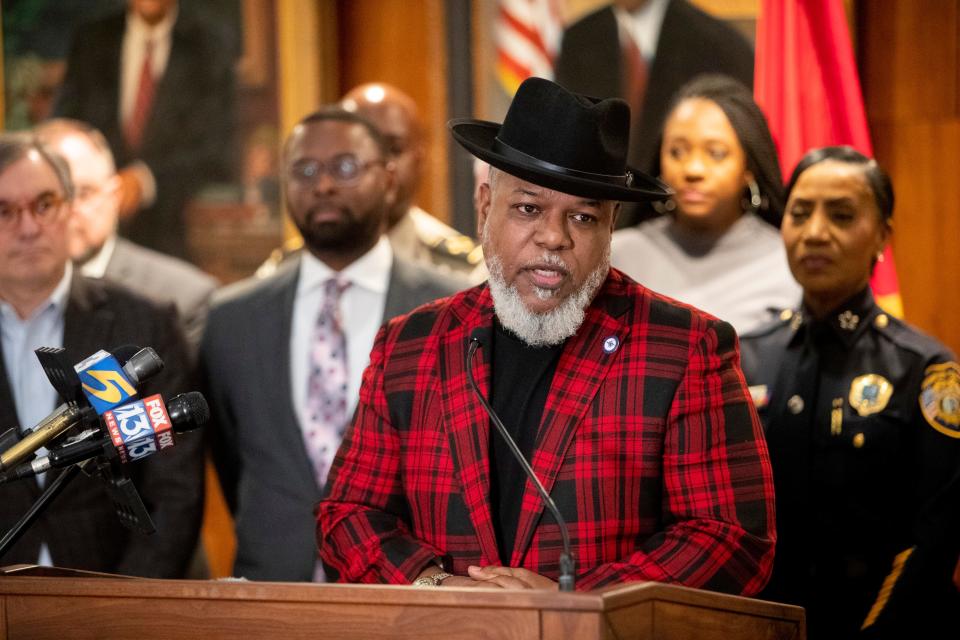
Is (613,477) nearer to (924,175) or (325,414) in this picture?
(325,414)

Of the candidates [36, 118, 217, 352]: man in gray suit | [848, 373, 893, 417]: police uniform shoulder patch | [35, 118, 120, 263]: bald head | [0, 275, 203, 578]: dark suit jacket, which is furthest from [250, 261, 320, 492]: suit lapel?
[848, 373, 893, 417]: police uniform shoulder patch

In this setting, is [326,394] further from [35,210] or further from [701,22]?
[701,22]

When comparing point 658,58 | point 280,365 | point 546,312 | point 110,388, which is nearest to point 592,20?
point 658,58

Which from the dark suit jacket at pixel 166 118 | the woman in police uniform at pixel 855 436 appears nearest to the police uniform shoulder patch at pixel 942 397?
the woman in police uniform at pixel 855 436

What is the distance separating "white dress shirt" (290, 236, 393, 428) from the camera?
4184mm

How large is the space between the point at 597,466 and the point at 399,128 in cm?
277

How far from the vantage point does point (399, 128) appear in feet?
17.2

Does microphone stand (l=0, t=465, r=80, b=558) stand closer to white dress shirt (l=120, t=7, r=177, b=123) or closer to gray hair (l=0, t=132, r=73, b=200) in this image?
gray hair (l=0, t=132, r=73, b=200)

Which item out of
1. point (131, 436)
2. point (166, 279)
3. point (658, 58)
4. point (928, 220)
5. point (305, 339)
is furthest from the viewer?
point (658, 58)

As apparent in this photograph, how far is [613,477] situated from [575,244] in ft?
1.55

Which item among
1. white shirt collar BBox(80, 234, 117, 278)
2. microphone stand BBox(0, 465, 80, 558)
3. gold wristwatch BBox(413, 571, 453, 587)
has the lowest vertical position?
gold wristwatch BBox(413, 571, 453, 587)

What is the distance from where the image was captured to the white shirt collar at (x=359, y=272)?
4.30 m

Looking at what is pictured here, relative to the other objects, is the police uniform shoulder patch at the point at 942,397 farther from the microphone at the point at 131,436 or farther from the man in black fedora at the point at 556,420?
the microphone at the point at 131,436

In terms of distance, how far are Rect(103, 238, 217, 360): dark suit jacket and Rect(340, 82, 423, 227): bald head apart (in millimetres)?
750
